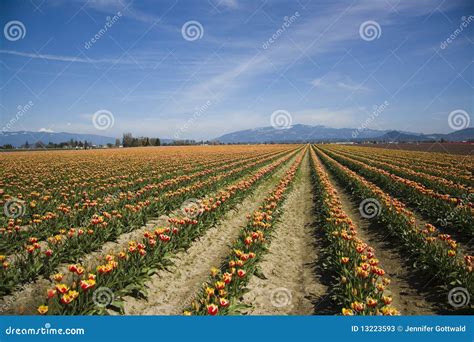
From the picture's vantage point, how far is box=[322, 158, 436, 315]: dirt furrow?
16.9 feet

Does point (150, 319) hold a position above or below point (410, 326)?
above

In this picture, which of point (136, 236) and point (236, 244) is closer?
point (236, 244)

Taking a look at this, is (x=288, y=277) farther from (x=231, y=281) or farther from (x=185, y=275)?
(x=185, y=275)

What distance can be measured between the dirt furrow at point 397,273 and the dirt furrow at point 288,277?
143cm

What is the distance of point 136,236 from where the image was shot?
306 inches

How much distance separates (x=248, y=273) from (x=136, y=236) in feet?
11.7

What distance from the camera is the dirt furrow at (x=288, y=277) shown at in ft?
16.9

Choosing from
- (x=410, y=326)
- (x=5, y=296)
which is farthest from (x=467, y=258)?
(x=5, y=296)

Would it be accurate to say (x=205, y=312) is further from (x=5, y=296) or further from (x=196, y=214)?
(x=196, y=214)

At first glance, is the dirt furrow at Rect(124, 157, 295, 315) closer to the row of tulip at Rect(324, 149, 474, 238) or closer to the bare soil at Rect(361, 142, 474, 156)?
the row of tulip at Rect(324, 149, 474, 238)

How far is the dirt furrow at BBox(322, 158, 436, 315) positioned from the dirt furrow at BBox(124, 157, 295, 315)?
3727 mm

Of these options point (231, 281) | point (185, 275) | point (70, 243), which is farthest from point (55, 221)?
point (231, 281)

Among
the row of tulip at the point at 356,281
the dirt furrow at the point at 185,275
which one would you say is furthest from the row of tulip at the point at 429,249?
the dirt furrow at the point at 185,275

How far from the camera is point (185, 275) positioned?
19.9 feet
